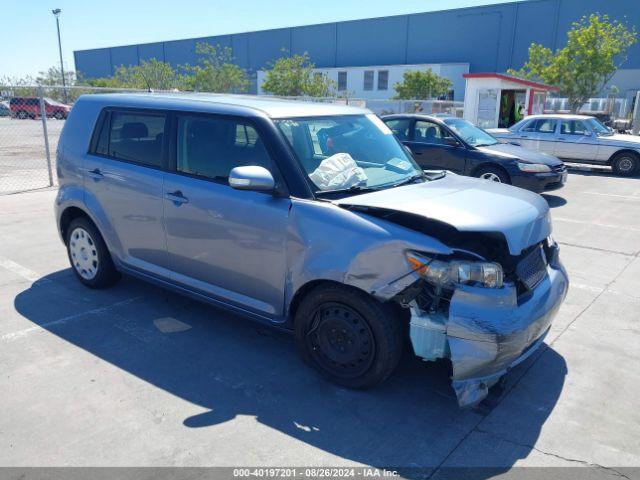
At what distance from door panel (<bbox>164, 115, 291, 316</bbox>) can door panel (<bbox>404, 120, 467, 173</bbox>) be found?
7.11 meters

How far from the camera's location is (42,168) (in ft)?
47.8

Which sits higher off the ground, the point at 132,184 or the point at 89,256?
the point at 132,184

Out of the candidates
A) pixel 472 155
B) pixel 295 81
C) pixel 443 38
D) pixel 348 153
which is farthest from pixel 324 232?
pixel 443 38

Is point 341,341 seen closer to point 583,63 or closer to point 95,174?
point 95,174

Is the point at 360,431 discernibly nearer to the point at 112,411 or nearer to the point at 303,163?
the point at 112,411

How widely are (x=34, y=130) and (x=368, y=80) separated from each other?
32778 millimetres

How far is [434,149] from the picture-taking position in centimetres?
1070

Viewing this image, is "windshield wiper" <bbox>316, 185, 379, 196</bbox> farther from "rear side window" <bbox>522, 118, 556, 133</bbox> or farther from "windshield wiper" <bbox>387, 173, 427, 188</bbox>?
"rear side window" <bbox>522, 118, 556, 133</bbox>

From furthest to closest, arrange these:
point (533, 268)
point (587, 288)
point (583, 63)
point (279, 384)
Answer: point (583, 63) < point (587, 288) < point (279, 384) < point (533, 268)

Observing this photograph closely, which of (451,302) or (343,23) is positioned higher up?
(343,23)

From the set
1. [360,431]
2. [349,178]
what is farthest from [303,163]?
[360,431]

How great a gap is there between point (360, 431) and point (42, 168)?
46.4ft

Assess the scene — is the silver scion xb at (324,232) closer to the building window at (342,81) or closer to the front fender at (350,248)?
the front fender at (350,248)

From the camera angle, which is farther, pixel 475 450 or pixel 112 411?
pixel 112 411
